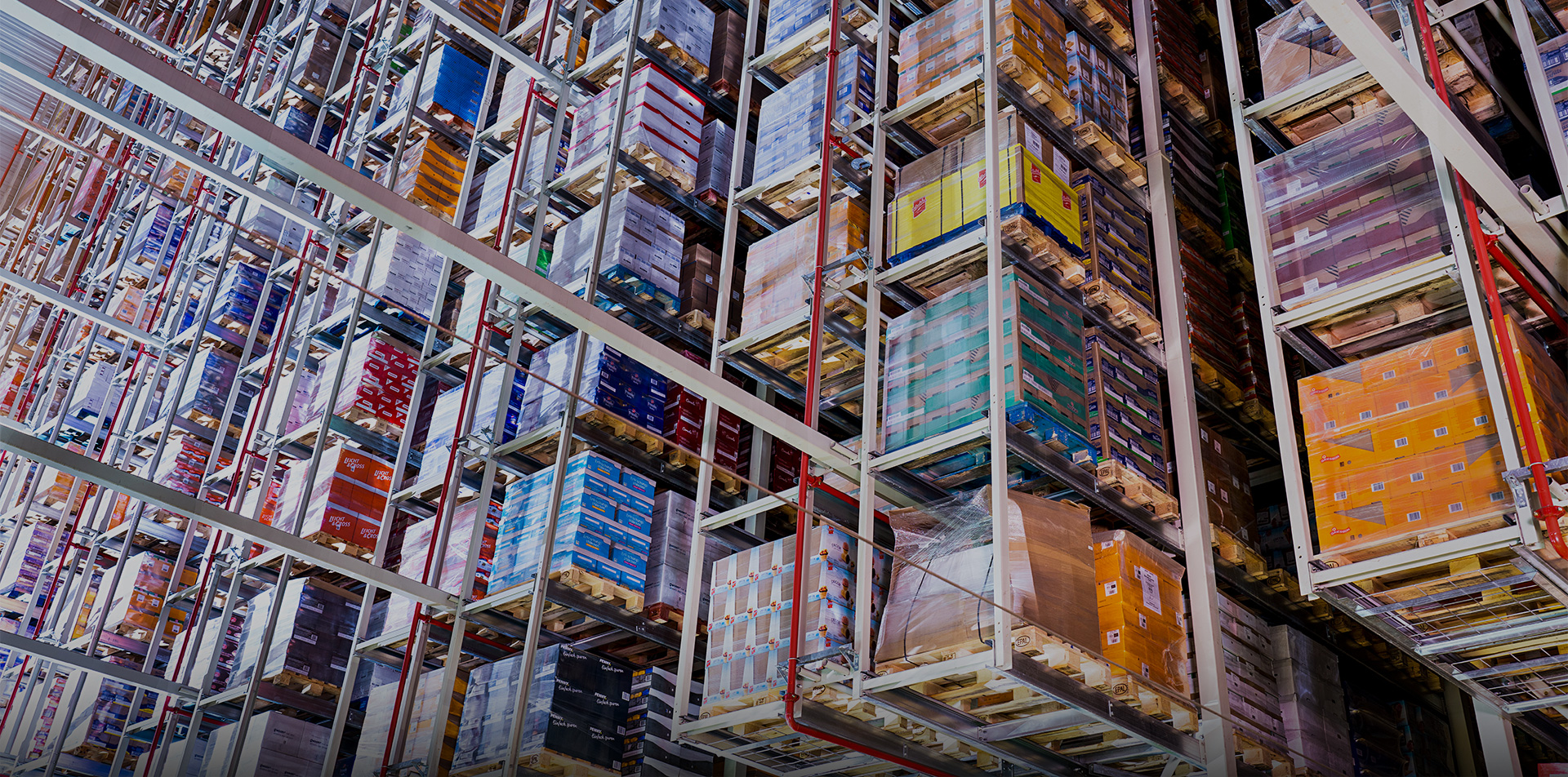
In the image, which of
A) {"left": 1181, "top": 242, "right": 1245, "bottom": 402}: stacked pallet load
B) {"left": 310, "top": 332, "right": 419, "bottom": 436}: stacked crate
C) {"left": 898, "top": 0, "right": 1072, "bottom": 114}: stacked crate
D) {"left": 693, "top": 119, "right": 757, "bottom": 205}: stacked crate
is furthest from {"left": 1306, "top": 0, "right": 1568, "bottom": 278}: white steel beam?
{"left": 310, "top": 332, "right": 419, "bottom": 436}: stacked crate

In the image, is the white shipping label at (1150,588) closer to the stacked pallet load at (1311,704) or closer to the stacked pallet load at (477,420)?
the stacked pallet load at (1311,704)

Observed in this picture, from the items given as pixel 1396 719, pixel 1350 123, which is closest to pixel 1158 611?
pixel 1350 123

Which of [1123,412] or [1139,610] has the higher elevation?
[1123,412]

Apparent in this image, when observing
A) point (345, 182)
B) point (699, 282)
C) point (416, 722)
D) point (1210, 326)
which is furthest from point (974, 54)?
point (416, 722)

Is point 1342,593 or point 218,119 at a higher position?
point 218,119

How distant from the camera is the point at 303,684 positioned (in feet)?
36.0

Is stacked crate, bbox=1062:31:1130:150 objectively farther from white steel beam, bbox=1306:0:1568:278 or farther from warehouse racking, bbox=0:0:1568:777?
white steel beam, bbox=1306:0:1568:278

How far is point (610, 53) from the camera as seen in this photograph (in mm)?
10867

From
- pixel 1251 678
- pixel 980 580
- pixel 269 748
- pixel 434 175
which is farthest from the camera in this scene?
pixel 434 175

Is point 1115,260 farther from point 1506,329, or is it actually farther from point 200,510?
point 200,510

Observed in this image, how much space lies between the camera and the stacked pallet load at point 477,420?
9.82 meters

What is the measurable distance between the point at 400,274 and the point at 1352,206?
8.47 m

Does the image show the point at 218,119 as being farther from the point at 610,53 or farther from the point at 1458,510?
the point at 610,53

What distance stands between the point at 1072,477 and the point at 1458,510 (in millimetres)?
2141
